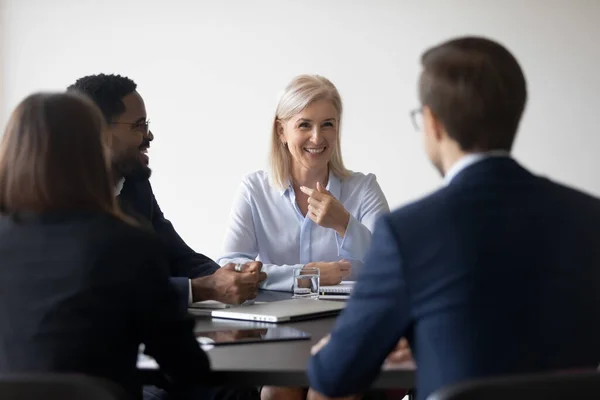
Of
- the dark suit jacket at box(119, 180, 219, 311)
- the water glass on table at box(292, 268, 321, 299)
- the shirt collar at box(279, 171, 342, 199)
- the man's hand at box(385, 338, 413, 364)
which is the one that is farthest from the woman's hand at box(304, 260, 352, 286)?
the man's hand at box(385, 338, 413, 364)

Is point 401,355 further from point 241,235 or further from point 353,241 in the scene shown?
point 241,235

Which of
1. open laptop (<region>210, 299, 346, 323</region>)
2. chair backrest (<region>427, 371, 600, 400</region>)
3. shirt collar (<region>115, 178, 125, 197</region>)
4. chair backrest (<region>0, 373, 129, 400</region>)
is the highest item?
shirt collar (<region>115, 178, 125, 197</region>)

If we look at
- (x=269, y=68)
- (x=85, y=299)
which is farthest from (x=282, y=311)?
(x=269, y=68)

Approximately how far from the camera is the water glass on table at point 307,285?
8.46ft

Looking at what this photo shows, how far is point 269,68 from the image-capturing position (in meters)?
4.62

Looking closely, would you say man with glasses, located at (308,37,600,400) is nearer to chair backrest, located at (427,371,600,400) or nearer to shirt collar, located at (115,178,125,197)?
chair backrest, located at (427,371,600,400)

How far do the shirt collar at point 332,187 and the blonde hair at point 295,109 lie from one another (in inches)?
0.6

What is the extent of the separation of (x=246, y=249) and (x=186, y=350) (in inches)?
60.8

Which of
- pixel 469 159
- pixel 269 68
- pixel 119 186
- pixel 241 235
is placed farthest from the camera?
pixel 269 68

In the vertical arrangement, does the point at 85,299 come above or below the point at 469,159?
below

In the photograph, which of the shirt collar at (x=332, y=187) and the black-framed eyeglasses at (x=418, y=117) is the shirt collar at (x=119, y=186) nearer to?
the shirt collar at (x=332, y=187)

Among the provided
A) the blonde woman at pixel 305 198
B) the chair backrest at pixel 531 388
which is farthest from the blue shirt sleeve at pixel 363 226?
the chair backrest at pixel 531 388

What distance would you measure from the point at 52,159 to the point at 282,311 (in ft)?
2.69

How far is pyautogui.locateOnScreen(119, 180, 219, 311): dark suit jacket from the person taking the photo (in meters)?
2.79
